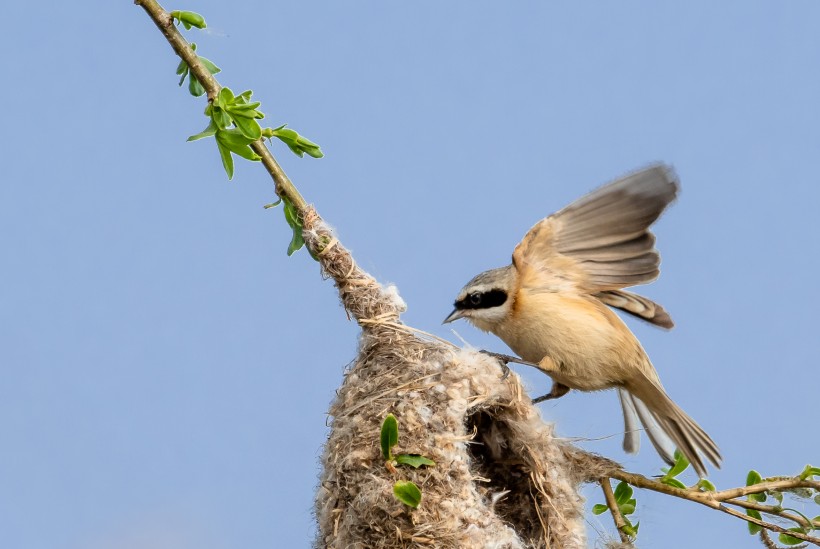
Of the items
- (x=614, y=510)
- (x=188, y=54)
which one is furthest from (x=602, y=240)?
(x=188, y=54)

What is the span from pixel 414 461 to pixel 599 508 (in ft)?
3.12

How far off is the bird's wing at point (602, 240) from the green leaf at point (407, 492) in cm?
117

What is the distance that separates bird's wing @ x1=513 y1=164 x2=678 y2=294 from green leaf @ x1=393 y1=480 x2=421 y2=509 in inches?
46.1

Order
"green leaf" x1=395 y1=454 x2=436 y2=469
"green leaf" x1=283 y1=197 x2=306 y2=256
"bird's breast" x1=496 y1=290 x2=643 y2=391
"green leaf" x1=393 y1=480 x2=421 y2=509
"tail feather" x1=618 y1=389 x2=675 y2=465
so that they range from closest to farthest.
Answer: "green leaf" x1=393 y1=480 x2=421 y2=509, "green leaf" x1=395 y1=454 x2=436 y2=469, "green leaf" x1=283 y1=197 x2=306 y2=256, "bird's breast" x1=496 y1=290 x2=643 y2=391, "tail feather" x1=618 y1=389 x2=675 y2=465

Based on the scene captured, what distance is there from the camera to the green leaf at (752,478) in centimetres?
369

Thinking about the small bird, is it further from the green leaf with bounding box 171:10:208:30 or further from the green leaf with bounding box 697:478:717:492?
the green leaf with bounding box 171:10:208:30

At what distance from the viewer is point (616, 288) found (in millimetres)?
3883

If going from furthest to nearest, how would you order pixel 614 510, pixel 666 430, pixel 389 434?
pixel 666 430 < pixel 614 510 < pixel 389 434

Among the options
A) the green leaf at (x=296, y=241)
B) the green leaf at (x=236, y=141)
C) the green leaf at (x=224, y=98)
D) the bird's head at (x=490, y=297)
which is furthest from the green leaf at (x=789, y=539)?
the green leaf at (x=224, y=98)

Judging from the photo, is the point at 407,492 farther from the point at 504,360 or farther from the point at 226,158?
the point at 226,158

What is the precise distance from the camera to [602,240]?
3.85 meters

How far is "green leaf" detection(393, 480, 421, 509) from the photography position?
3049mm

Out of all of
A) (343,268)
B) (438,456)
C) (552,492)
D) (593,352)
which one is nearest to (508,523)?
(552,492)

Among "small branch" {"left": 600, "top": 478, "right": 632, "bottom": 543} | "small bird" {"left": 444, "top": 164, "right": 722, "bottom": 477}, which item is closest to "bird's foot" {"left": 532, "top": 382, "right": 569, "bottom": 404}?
"small bird" {"left": 444, "top": 164, "right": 722, "bottom": 477}
